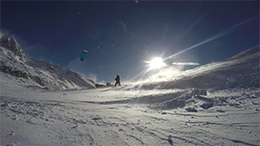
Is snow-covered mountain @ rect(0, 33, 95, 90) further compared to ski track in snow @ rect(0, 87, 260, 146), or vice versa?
snow-covered mountain @ rect(0, 33, 95, 90)

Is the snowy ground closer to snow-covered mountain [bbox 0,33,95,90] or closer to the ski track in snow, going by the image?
the ski track in snow

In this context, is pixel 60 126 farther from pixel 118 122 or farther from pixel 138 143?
pixel 138 143

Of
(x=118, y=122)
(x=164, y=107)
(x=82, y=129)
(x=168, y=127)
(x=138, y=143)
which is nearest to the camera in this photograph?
(x=138, y=143)

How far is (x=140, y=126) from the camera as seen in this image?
3654 mm

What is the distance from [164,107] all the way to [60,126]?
3.94 m

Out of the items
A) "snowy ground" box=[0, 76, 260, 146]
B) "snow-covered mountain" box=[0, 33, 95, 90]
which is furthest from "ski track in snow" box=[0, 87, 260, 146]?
"snow-covered mountain" box=[0, 33, 95, 90]

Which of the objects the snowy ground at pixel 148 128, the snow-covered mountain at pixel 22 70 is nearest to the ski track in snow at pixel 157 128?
the snowy ground at pixel 148 128

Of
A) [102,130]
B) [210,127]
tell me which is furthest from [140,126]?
[210,127]

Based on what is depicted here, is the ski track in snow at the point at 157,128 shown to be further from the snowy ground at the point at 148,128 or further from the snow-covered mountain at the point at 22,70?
the snow-covered mountain at the point at 22,70

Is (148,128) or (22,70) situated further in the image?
(22,70)

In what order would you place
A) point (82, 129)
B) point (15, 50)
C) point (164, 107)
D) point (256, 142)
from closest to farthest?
point (256, 142) → point (82, 129) → point (164, 107) → point (15, 50)

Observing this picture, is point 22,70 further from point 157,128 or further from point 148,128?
point 157,128

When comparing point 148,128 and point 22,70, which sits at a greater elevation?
point 22,70

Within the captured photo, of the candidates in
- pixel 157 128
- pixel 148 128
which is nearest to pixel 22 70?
pixel 148 128
